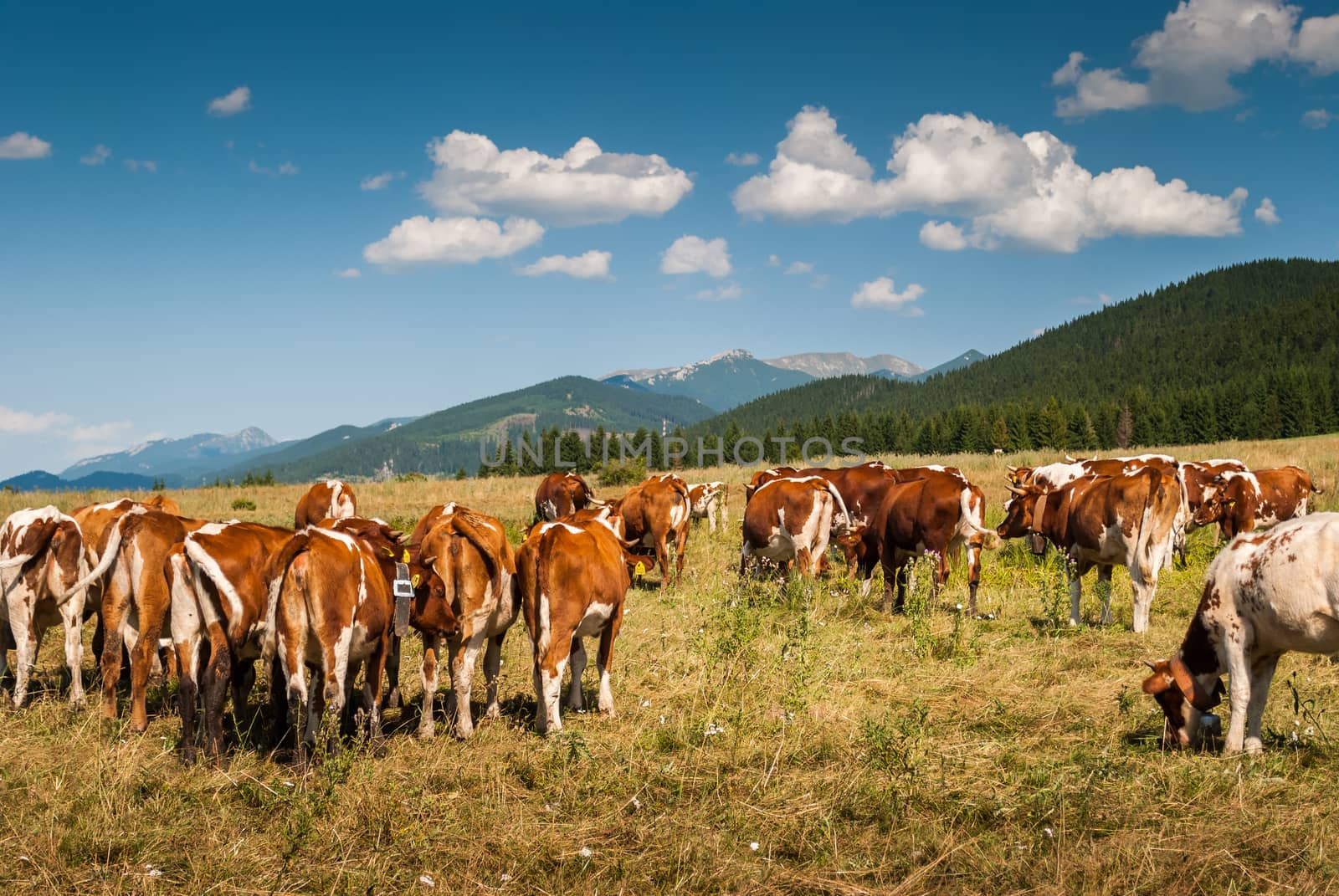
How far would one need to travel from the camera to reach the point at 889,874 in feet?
17.5

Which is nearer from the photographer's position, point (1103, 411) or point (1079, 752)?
point (1079, 752)

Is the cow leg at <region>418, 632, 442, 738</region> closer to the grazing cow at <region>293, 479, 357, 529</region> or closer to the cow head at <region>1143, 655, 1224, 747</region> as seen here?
the cow head at <region>1143, 655, 1224, 747</region>

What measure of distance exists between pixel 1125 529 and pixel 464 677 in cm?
925

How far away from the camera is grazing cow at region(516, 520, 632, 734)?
7758 millimetres

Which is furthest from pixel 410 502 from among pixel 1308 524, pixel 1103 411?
pixel 1103 411

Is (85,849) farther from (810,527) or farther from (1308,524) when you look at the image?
(810,527)

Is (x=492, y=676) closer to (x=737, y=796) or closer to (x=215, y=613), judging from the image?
(x=215, y=613)

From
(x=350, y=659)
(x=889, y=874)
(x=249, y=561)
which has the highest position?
(x=249, y=561)

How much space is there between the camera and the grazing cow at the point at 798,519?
555 inches

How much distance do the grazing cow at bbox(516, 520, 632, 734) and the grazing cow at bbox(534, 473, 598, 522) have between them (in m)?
10.1

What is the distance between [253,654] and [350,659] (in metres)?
1.24

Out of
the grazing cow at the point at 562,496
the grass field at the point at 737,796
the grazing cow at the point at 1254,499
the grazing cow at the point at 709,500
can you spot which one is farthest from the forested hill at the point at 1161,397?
the grass field at the point at 737,796

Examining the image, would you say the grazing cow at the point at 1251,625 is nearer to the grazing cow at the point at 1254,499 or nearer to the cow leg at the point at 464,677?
the cow leg at the point at 464,677

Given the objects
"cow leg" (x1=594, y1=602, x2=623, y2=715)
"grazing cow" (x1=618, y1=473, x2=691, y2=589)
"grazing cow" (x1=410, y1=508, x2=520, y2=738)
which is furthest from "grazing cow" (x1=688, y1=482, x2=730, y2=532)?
"grazing cow" (x1=410, y1=508, x2=520, y2=738)
